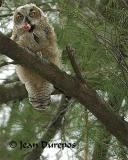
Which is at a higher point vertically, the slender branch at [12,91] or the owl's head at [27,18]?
the owl's head at [27,18]

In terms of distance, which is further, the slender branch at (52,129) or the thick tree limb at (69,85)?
the slender branch at (52,129)

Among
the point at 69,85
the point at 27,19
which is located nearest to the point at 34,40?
the point at 27,19

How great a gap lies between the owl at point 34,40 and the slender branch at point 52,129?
314 millimetres

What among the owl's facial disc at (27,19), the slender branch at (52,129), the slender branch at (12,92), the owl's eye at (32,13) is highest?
the owl's eye at (32,13)

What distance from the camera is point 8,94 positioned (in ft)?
6.64

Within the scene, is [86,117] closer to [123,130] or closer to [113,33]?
[123,130]

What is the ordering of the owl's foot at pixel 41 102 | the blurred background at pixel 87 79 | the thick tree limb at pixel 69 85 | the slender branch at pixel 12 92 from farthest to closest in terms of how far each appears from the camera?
the slender branch at pixel 12 92 → the owl's foot at pixel 41 102 → the blurred background at pixel 87 79 → the thick tree limb at pixel 69 85

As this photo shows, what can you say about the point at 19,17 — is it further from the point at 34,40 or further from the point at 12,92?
the point at 12,92

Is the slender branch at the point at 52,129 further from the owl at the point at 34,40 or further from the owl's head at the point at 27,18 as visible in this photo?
the owl's head at the point at 27,18

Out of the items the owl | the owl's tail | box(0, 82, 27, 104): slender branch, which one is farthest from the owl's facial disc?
box(0, 82, 27, 104): slender branch

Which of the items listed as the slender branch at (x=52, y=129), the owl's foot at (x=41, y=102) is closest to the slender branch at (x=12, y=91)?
the slender branch at (x=52, y=129)

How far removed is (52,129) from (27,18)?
64cm

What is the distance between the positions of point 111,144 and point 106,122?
0.28 m

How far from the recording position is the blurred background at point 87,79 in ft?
5.06
